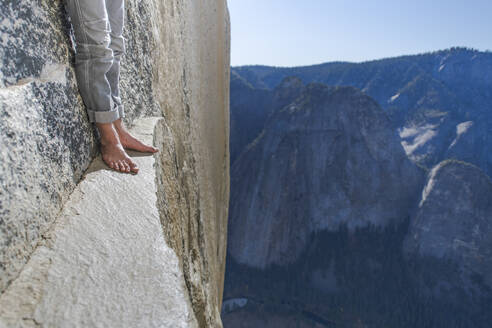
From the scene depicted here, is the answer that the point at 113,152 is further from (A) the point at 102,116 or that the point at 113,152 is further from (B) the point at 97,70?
(B) the point at 97,70

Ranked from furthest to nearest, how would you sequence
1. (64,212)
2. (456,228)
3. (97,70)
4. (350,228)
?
(350,228) < (456,228) < (97,70) < (64,212)

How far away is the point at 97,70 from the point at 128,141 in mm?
397

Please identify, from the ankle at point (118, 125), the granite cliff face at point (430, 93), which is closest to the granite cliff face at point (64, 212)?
the ankle at point (118, 125)

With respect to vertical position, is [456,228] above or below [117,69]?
below

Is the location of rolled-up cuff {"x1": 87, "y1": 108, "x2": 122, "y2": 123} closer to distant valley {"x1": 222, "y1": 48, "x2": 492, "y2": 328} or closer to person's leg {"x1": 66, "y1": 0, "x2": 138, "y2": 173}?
person's leg {"x1": 66, "y1": 0, "x2": 138, "y2": 173}

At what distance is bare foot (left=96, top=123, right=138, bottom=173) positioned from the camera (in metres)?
1.56

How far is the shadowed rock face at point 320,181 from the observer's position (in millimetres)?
29922

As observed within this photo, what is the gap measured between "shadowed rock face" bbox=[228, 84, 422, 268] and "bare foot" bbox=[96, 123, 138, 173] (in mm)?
28984

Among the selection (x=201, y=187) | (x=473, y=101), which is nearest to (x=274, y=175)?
(x=201, y=187)

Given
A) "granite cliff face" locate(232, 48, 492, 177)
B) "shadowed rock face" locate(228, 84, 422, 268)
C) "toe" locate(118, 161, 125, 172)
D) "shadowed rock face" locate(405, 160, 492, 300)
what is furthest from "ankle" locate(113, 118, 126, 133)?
"granite cliff face" locate(232, 48, 492, 177)

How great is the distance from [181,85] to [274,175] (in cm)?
2884

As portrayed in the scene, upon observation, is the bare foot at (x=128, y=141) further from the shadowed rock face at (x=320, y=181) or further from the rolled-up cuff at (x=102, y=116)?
the shadowed rock face at (x=320, y=181)

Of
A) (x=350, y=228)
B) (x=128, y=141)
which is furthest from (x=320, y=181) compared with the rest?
(x=128, y=141)

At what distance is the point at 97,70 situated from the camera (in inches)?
60.1
